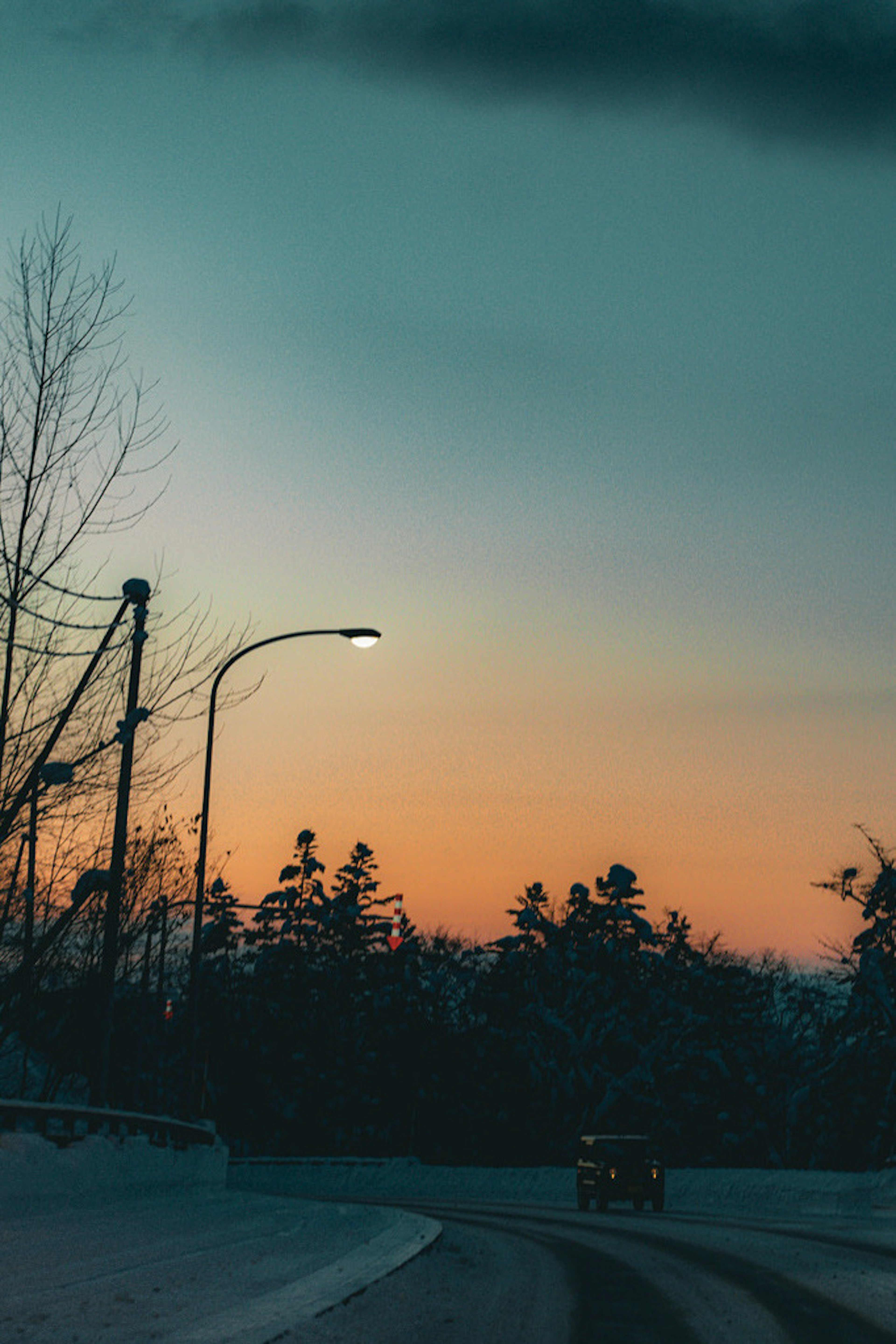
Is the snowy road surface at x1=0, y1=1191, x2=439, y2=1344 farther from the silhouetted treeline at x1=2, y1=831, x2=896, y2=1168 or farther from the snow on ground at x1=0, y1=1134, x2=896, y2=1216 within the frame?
the silhouetted treeline at x1=2, y1=831, x2=896, y2=1168

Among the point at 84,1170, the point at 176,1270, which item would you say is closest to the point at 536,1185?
the point at 84,1170

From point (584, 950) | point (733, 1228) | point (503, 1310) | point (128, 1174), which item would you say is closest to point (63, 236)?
point (128, 1174)

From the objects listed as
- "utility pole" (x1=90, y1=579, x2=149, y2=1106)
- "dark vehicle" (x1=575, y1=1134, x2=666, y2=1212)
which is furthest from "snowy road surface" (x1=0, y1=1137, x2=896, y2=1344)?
"dark vehicle" (x1=575, y1=1134, x2=666, y2=1212)

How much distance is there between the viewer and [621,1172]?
33.7 metres

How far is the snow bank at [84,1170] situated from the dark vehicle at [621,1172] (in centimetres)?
1161

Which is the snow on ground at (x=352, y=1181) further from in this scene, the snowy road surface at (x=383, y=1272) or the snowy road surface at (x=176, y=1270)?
the snowy road surface at (x=176, y=1270)

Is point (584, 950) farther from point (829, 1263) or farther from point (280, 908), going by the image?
point (829, 1263)

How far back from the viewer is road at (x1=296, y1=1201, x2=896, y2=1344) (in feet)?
32.1

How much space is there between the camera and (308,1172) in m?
62.7

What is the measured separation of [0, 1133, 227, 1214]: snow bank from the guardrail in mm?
235

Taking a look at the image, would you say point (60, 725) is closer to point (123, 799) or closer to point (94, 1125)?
point (123, 799)

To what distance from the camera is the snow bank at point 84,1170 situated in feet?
54.2

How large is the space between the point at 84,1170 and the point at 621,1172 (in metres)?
17.9

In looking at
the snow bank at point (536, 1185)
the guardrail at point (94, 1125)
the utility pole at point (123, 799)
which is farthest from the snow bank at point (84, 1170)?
the snow bank at point (536, 1185)
